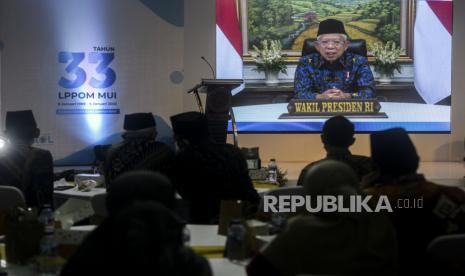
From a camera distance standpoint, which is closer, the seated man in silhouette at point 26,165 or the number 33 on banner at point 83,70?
the seated man in silhouette at point 26,165

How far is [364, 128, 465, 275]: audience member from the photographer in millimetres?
2703

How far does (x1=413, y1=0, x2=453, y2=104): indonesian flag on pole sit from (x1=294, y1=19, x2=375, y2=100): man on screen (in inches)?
28.8

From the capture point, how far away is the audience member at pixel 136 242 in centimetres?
156

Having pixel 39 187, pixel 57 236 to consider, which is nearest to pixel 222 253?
pixel 57 236

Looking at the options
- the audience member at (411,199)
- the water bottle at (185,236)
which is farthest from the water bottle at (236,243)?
the audience member at (411,199)

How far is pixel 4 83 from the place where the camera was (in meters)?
8.34

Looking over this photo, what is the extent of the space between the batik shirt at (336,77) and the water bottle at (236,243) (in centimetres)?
664

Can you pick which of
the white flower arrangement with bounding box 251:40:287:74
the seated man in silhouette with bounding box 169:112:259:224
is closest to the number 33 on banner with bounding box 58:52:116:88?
the white flower arrangement with bounding box 251:40:287:74

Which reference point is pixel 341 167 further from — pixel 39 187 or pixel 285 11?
pixel 285 11

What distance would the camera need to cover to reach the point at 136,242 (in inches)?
61.0

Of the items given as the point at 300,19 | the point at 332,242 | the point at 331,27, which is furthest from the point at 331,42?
the point at 332,242

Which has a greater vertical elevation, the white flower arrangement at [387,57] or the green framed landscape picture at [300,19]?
the green framed landscape picture at [300,19]

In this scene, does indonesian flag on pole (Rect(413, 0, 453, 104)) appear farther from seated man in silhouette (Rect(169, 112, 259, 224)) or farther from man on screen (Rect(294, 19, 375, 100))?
seated man in silhouette (Rect(169, 112, 259, 224))

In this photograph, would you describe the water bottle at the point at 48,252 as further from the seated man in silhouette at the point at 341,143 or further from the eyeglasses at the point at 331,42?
the eyeglasses at the point at 331,42
